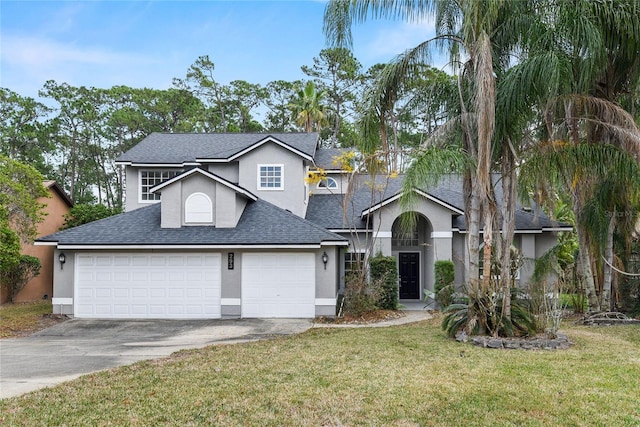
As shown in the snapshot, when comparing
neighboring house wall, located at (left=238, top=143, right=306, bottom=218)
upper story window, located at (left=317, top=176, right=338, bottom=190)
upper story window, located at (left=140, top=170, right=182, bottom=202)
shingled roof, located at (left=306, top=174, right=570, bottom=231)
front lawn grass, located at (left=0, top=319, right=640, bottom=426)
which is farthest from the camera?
upper story window, located at (left=317, top=176, right=338, bottom=190)

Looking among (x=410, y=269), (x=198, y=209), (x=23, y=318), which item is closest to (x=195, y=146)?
(x=198, y=209)

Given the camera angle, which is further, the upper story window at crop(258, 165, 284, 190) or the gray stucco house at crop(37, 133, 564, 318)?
the upper story window at crop(258, 165, 284, 190)

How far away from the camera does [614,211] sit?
13.2 meters

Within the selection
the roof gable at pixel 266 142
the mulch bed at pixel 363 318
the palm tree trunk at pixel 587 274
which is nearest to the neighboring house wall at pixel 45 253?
the roof gable at pixel 266 142

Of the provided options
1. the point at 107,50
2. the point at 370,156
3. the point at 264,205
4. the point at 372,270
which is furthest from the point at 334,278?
the point at 107,50

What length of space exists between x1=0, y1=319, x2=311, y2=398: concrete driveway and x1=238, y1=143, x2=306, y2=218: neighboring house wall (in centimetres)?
605

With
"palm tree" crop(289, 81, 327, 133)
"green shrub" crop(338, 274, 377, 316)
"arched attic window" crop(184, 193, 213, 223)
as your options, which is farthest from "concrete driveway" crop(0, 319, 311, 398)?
"palm tree" crop(289, 81, 327, 133)

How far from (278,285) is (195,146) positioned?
405 inches

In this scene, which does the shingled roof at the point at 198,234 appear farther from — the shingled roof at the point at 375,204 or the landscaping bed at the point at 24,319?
the shingled roof at the point at 375,204

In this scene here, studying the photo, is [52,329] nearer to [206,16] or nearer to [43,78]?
[206,16]

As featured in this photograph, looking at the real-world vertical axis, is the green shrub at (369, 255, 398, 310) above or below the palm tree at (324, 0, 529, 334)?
below

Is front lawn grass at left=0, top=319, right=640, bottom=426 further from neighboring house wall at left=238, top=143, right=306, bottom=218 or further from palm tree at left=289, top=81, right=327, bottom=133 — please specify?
palm tree at left=289, top=81, right=327, bottom=133

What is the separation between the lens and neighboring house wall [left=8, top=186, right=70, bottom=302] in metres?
20.0

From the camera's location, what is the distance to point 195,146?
23.0 metres
